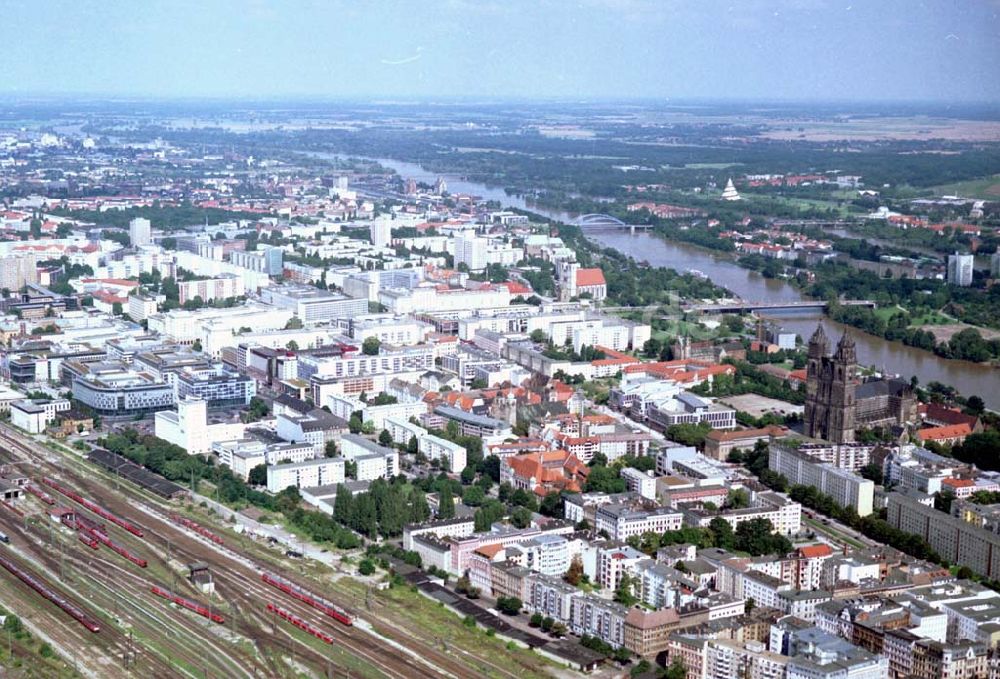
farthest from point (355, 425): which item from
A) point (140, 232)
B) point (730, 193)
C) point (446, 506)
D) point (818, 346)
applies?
point (730, 193)

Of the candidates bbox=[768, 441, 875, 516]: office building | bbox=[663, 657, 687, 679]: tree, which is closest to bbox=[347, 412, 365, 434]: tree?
bbox=[768, 441, 875, 516]: office building

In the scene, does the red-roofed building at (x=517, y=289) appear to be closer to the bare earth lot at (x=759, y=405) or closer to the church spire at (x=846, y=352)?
the bare earth lot at (x=759, y=405)

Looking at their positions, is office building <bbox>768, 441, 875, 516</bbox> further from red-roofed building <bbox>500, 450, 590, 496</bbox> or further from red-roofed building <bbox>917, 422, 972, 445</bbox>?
red-roofed building <bbox>500, 450, 590, 496</bbox>

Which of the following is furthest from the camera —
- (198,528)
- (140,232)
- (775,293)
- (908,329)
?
(140,232)

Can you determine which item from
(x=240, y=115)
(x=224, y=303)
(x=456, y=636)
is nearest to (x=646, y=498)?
(x=456, y=636)

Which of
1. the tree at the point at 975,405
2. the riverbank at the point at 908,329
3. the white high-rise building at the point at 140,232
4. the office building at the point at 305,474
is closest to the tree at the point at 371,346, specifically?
the office building at the point at 305,474

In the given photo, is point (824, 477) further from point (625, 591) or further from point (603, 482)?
point (625, 591)

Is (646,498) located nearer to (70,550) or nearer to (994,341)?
(70,550)
